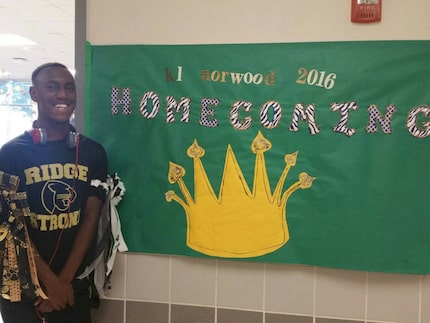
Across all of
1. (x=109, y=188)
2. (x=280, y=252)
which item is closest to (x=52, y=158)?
(x=109, y=188)

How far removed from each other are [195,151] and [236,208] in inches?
11.6

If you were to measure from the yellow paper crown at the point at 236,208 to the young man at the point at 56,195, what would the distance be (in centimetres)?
37

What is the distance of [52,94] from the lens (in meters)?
1.53

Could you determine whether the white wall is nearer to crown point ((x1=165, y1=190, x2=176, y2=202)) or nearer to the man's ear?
the man's ear

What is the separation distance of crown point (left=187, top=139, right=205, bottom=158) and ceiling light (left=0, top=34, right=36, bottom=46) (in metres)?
4.60

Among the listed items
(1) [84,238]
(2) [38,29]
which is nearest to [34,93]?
(1) [84,238]

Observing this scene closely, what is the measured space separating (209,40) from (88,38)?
0.55m

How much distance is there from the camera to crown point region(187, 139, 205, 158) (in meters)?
1.68

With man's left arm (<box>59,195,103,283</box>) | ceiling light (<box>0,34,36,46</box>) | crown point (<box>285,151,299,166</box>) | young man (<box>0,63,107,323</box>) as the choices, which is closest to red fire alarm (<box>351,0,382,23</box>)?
crown point (<box>285,151,299,166</box>)

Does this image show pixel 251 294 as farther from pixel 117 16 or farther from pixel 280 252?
pixel 117 16

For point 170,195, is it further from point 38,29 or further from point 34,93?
point 38,29

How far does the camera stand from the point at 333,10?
1.58 m

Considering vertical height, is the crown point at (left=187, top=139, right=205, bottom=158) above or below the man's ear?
below

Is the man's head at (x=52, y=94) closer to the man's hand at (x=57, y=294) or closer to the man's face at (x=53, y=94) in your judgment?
the man's face at (x=53, y=94)
